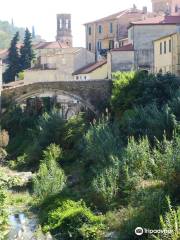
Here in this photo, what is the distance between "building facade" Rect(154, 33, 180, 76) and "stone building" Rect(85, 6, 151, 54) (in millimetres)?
24691

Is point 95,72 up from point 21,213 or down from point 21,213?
up

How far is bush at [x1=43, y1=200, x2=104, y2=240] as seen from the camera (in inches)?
936

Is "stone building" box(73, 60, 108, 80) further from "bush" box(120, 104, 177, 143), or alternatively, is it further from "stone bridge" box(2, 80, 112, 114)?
"bush" box(120, 104, 177, 143)

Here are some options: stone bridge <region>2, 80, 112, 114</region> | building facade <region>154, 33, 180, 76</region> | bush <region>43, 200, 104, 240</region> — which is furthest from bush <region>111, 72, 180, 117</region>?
bush <region>43, 200, 104, 240</region>

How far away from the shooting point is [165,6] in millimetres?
90312

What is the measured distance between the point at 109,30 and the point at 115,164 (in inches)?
2100

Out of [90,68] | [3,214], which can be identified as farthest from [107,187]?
[90,68]

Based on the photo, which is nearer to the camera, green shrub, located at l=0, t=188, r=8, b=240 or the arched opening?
green shrub, located at l=0, t=188, r=8, b=240

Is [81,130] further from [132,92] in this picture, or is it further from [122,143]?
[122,143]

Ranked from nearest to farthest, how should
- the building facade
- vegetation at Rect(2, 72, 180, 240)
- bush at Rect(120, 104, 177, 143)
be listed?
vegetation at Rect(2, 72, 180, 240) → bush at Rect(120, 104, 177, 143) → the building facade

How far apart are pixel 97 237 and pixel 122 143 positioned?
37.7ft

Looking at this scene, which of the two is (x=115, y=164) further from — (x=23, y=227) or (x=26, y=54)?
(x=26, y=54)

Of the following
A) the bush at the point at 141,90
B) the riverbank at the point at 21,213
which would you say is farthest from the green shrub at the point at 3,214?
the bush at the point at 141,90

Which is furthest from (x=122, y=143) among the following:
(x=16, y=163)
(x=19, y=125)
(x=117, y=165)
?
(x=19, y=125)
